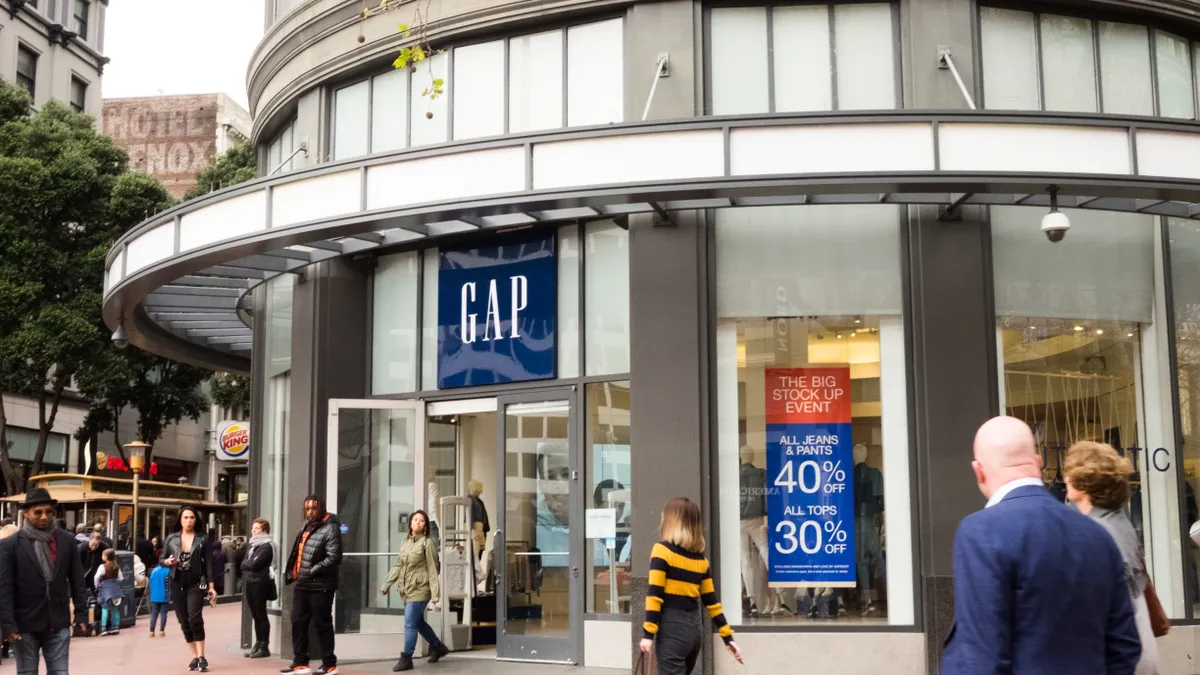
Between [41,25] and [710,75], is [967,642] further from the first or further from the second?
[41,25]

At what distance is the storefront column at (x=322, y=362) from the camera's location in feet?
48.8

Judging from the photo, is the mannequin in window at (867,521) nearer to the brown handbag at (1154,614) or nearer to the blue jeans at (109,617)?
the brown handbag at (1154,614)

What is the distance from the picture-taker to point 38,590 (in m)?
9.27

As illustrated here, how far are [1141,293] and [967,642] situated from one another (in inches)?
418

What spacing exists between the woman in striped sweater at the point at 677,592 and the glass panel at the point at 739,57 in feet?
20.9

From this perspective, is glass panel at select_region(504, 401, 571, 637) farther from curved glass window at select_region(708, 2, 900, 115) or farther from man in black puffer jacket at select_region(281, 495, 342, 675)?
curved glass window at select_region(708, 2, 900, 115)

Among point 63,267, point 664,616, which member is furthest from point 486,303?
point 63,267

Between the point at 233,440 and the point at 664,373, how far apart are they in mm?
41991

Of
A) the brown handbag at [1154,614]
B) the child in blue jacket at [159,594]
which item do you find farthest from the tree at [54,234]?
the brown handbag at [1154,614]

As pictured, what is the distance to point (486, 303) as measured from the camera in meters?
14.2

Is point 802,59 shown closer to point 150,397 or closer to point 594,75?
point 594,75

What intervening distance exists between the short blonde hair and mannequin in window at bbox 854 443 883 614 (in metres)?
4.92

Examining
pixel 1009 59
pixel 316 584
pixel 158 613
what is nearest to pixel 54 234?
pixel 158 613

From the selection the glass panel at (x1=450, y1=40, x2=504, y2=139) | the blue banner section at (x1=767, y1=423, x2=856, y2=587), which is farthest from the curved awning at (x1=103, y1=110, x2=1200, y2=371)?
the blue banner section at (x1=767, y1=423, x2=856, y2=587)
